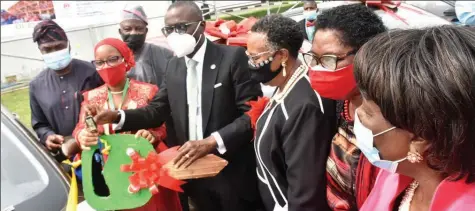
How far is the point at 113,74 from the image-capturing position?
98.3 inches

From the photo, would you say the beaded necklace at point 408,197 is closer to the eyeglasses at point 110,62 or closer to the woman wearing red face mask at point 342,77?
the woman wearing red face mask at point 342,77

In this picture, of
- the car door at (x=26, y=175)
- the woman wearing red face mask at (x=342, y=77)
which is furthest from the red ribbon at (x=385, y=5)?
the car door at (x=26, y=175)

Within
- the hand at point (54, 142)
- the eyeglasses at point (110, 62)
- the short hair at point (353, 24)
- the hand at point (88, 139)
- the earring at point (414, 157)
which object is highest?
the short hair at point (353, 24)

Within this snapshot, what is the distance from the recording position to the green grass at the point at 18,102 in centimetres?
744

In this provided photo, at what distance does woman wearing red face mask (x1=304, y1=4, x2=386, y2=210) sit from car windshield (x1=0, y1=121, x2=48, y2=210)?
1.38 m

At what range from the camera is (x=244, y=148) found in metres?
2.35

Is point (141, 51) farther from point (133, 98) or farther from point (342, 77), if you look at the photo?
point (342, 77)

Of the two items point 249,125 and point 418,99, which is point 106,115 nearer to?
point 249,125

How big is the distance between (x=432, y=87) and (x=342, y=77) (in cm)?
65

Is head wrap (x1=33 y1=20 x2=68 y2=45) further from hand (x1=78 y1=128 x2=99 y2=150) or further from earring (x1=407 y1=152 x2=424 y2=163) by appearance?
earring (x1=407 y1=152 x2=424 y2=163)

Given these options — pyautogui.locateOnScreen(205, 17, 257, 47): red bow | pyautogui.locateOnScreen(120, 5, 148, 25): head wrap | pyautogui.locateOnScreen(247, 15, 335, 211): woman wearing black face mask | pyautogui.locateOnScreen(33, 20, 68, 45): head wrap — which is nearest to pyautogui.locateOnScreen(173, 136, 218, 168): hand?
pyautogui.locateOnScreen(247, 15, 335, 211): woman wearing black face mask

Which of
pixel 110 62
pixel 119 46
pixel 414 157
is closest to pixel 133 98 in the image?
pixel 110 62

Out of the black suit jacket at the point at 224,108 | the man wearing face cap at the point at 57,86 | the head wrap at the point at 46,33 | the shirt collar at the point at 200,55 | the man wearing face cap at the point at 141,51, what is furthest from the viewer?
the man wearing face cap at the point at 141,51

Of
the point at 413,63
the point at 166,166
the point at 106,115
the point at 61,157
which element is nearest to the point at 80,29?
the point at 61,157
